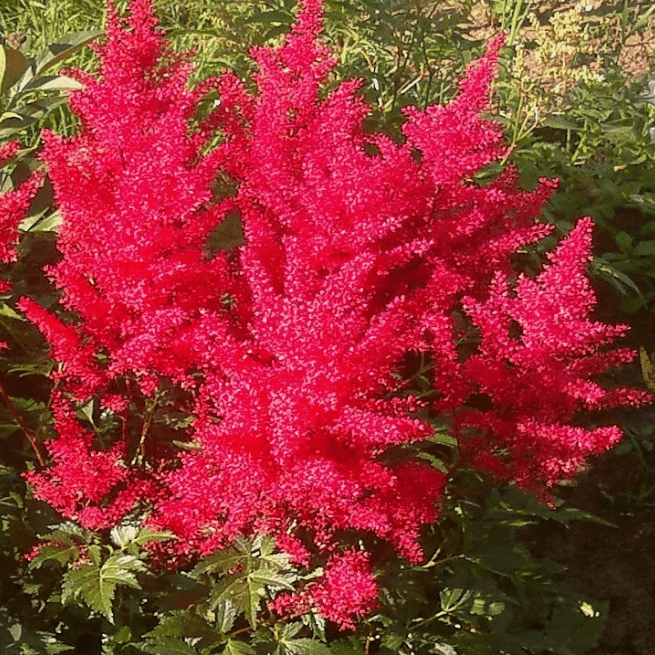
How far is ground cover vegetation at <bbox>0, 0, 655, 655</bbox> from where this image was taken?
2.13 m

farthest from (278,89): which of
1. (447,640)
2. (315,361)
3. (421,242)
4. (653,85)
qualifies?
(653,85)

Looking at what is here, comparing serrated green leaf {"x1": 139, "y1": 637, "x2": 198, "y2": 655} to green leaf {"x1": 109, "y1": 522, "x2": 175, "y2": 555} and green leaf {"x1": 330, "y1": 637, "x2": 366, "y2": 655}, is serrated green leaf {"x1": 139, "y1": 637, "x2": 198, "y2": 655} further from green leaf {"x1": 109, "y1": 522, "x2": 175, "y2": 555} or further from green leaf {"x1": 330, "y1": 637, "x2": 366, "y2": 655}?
green leaf {"x1": 330, "y1": 637, "x2": 366, "y2": 655}

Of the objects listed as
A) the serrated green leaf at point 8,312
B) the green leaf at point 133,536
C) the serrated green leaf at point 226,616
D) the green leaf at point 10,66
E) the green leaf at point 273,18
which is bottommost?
the serrated green leaf at point 226,616

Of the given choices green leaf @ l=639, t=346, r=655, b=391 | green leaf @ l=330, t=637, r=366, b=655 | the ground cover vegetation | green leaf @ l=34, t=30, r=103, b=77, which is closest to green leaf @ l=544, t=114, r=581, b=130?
green leaf @ l=639, t=346, r=655, b=391

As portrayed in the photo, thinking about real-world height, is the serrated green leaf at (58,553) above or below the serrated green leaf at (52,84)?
below

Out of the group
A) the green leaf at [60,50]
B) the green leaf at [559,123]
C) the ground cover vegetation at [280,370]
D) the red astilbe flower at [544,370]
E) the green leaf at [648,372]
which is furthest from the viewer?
the green leaf at [559,123]

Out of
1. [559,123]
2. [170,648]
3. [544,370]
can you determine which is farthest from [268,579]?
[559,123]

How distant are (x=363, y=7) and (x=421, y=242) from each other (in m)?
2.53

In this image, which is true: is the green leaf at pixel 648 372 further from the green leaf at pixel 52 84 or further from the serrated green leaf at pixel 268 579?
the green leaf at pixel 52 84

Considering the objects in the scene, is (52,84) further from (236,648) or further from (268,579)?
(236,648)

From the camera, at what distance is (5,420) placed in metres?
2.99

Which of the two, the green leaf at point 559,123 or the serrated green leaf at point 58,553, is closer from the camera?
the serrated green leaf at point 58,553

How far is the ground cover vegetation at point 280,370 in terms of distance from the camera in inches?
84.0

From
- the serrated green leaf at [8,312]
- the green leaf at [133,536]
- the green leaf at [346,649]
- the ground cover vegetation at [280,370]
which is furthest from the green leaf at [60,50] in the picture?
the green leaf at [346,649]
